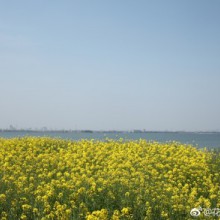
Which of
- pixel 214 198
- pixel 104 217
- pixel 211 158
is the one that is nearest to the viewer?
pixel 104 217

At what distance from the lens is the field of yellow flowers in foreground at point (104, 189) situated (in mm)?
8375

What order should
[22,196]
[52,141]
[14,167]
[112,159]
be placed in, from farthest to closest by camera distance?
[52,141]
[112,159]
[14,167]
[22,196]

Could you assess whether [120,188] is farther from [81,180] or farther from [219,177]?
[219,177]

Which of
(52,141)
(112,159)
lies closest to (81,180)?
(112,159)

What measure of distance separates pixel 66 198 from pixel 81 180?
116cm

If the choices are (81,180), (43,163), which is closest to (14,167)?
(43,163)

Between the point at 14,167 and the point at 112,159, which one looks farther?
the point at 112,159

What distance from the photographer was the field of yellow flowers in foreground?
8375 mm

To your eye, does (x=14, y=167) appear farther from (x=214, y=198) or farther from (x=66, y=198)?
(x=214, y=198)

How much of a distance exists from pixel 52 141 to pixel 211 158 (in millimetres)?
6872

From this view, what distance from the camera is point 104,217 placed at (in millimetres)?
7176

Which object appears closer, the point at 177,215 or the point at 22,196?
the point at 177,215

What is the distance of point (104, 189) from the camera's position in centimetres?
967

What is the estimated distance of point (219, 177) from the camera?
499 inches
